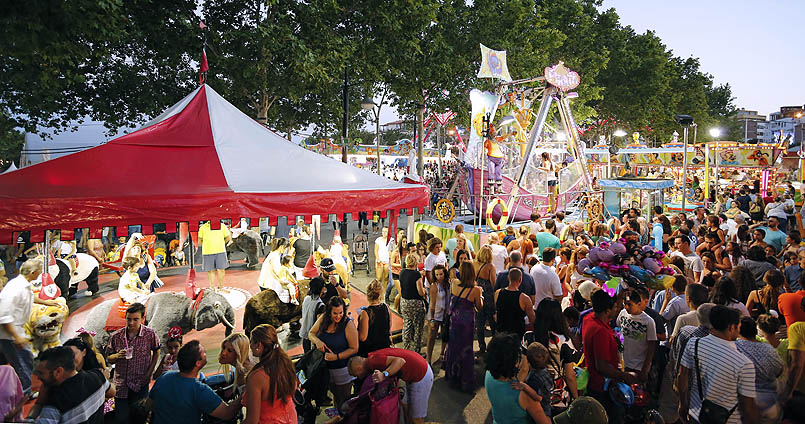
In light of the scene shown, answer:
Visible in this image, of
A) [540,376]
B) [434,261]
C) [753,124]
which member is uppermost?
[753,124]

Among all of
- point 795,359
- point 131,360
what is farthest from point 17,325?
point 795,359

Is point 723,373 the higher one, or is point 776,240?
point 776,240

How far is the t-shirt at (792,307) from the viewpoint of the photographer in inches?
184

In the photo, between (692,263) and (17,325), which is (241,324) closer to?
(17,325)

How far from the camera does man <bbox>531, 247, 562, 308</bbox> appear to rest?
19.5 feet

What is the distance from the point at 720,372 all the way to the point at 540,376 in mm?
1479

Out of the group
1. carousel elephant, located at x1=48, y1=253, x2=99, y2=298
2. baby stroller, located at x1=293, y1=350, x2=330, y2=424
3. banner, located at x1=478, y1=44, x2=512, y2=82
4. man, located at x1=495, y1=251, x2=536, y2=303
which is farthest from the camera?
banner, located at x1=478, y1=44, x2=512, y2=82

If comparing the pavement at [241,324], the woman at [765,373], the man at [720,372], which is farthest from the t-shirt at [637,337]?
the pavement at [241,324]

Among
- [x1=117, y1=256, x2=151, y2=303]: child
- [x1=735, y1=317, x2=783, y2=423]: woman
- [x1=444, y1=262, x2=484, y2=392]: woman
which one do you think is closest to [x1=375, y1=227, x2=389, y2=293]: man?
[x1=444, y1=262, x2=484, y2=392]: woman

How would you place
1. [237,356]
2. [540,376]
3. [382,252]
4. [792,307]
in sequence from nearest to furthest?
[540,376] < [237,356] < [792,307] < [382,252]

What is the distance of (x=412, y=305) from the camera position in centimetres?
624

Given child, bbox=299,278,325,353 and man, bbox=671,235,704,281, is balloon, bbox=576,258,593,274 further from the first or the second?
child, bbox=299,278,325,353

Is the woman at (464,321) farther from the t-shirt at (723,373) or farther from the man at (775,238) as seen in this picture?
the man at (775,238)

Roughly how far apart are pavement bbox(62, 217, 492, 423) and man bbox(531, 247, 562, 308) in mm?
1373
